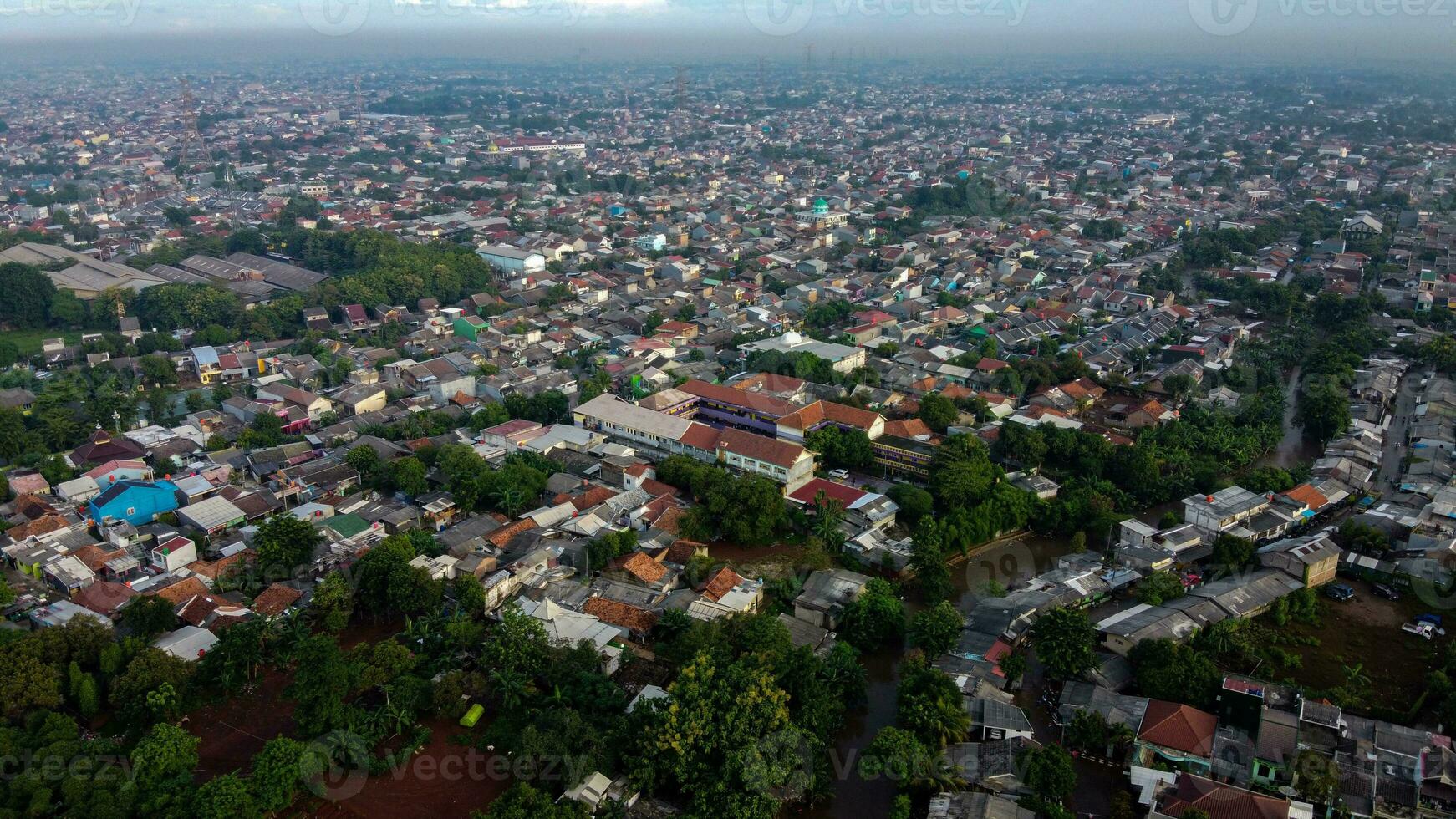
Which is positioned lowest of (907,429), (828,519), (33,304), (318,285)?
(33,304)

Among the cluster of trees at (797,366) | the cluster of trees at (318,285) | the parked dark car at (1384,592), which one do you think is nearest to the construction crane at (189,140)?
the cluster of trees at (318,285)

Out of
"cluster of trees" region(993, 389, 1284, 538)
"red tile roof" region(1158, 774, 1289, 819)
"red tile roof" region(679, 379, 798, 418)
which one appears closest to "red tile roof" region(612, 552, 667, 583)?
"red tile roof" region(679, 379, 798, 418)

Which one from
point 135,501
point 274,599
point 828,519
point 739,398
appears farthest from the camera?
point 739,398

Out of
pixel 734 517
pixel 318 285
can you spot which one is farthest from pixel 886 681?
pixel 318 285

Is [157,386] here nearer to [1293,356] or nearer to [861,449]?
[861,449]

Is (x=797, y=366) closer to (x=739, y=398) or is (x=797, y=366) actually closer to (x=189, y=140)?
(x=739, y=398)

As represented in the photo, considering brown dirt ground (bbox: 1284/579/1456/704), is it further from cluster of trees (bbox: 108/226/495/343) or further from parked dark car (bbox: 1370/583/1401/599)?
cluster of trees (bbox: 108/226/495/343)
